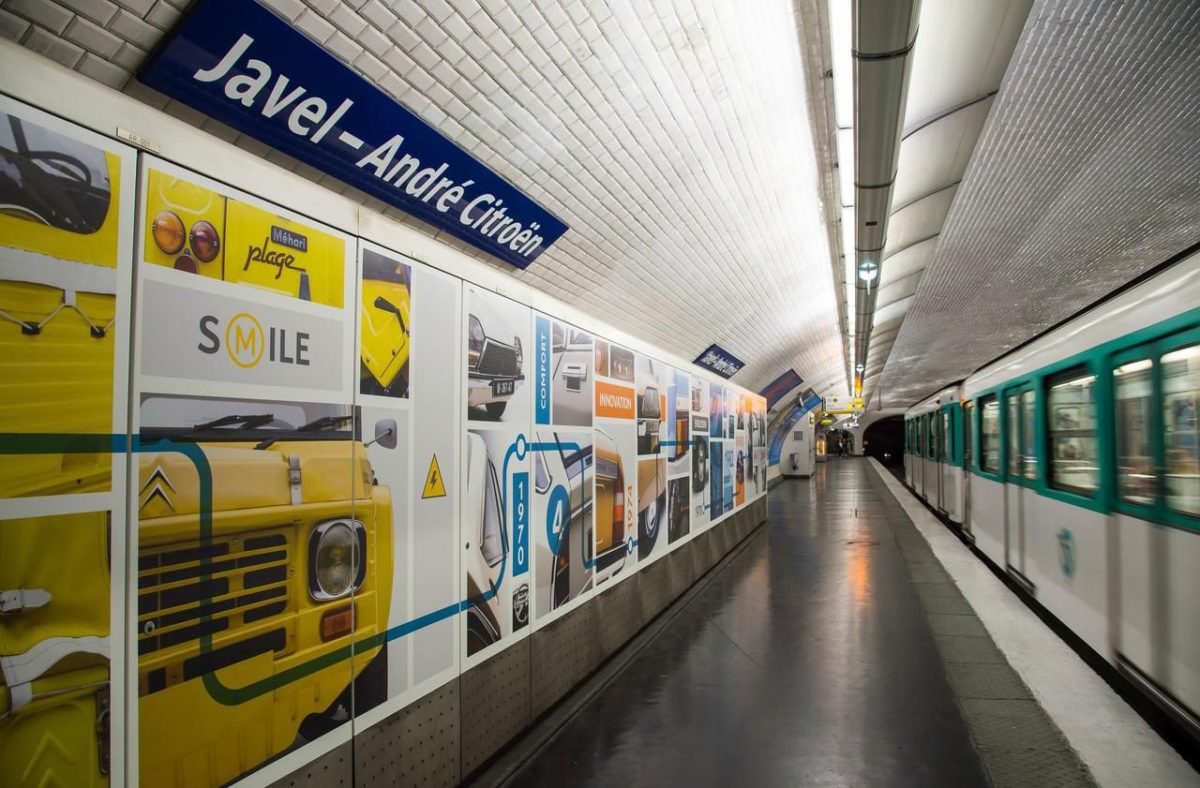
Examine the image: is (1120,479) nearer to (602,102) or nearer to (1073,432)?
(1073,432)

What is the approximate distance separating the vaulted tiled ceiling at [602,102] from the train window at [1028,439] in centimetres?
256

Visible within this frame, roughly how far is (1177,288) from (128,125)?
467 centimetres

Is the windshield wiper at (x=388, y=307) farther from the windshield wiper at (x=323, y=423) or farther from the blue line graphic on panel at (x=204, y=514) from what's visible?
the blue line graphic on panel at (x=204, y=514)

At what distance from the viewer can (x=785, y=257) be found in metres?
7.94

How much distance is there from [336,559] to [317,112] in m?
Result: 1.78

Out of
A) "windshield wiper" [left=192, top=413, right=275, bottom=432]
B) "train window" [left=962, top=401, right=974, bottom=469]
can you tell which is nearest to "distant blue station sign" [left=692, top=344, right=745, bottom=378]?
"train window" [left=962, top=401, right=974, bottom=469]

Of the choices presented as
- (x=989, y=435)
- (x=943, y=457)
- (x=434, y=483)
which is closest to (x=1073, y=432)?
(x=989, y=435)

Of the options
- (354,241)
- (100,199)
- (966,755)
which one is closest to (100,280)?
(100,199)

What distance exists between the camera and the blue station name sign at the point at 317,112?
2350 mm

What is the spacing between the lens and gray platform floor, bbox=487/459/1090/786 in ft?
11.2

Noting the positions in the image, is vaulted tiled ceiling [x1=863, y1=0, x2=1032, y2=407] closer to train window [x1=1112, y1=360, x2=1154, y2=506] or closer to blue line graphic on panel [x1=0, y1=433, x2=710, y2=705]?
train window [x1=1112, y1=360, x2=1154, y2=506]

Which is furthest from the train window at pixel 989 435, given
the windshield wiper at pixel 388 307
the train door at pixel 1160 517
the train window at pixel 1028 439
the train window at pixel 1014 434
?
the windshield wiper at pixel 388 307

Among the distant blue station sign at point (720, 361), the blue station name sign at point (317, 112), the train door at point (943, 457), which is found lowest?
the train door at point (943, 457)

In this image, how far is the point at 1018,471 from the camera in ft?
23.0
